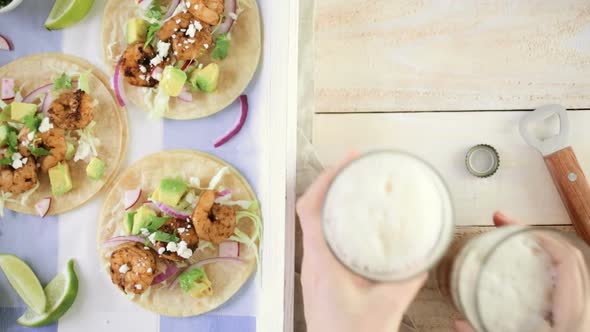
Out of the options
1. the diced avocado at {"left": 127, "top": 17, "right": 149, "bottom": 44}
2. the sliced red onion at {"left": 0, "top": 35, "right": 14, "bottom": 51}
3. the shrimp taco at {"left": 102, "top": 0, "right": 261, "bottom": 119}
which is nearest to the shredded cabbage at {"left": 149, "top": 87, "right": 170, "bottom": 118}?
the shrimp taco at {"left": 102, "top": 0, "right": 261, "bottom": 119}

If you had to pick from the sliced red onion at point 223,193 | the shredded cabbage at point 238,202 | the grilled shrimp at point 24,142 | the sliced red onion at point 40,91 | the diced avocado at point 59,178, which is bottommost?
the shredded cabbage at point 238,202

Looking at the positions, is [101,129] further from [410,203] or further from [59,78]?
[410,203]

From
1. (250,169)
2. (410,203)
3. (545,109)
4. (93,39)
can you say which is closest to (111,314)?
(250,169)

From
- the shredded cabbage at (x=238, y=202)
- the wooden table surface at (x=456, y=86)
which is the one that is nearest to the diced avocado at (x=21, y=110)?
the shredded cabbage at (x=238, y=202)

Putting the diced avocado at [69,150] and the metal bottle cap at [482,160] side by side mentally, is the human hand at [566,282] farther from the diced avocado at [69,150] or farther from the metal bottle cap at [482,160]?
the diced avocado at [69,150]

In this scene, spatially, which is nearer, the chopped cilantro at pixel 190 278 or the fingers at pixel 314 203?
the fingers at pixel 314 203

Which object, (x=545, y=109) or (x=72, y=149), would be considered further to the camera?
(x=72, y=149)

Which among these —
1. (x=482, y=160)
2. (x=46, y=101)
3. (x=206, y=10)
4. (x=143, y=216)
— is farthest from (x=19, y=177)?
(x=482, y=160)

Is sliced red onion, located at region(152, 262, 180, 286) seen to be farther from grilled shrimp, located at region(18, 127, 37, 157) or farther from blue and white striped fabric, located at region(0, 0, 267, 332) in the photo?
grilled shrimp, located at region(18, 127, 37, 157)
